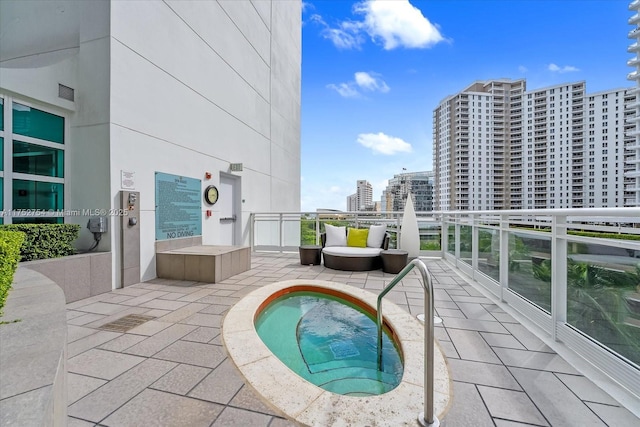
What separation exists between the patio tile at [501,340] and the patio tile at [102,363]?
9.64 ft

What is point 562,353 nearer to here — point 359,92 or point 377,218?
point 377,218

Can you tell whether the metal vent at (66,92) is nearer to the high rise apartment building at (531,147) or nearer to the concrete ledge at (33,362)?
the concrete ledge at (33,362)

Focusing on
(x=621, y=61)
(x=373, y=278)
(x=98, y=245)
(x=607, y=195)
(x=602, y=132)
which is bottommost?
(x=373, y=278)

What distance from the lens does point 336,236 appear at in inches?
248

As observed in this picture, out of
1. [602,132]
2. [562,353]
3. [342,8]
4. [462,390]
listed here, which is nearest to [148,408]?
[462,390]

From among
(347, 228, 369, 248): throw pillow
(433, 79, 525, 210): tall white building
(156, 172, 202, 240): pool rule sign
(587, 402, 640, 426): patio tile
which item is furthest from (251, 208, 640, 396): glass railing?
(433, 79, 525, 210): tall white building

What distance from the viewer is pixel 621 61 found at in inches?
2388

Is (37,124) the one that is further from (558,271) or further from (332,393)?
(558,271)

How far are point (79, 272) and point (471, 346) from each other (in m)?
4.66

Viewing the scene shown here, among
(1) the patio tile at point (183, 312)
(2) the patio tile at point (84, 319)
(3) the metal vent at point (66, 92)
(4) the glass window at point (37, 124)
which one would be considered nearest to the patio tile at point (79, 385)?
(1) the patio tile at point (183, 312)

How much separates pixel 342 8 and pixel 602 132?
65.3m

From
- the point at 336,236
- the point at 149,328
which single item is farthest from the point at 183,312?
the point at 336,236

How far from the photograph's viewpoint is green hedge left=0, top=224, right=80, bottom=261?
3320mm

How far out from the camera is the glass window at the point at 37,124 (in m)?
3.69
